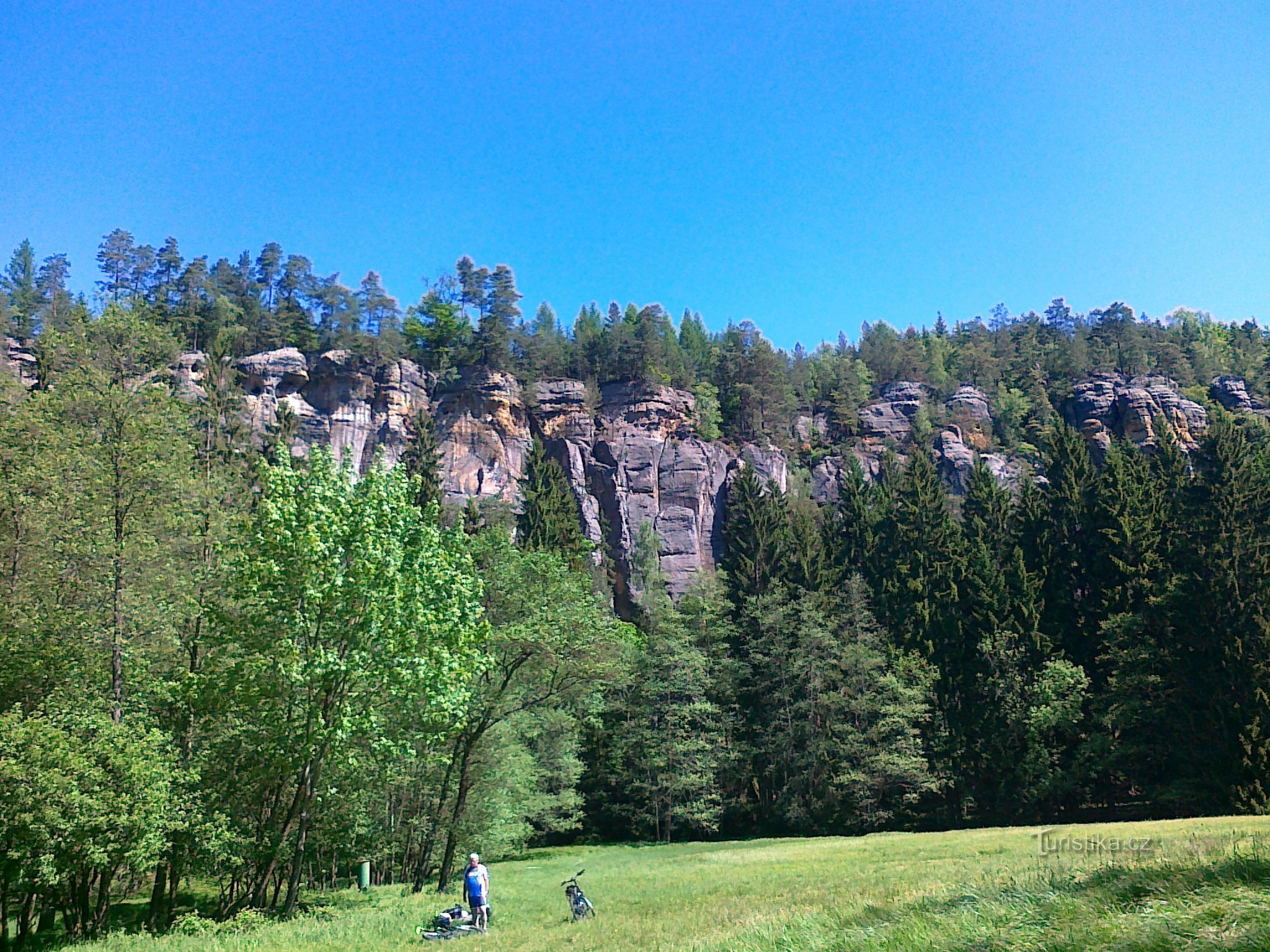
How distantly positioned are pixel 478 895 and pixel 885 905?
9.09 meters

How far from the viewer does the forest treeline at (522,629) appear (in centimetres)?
1942

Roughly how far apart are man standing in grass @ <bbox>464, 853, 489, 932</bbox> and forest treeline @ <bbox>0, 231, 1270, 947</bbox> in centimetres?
425

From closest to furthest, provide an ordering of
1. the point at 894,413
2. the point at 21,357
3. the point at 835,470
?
the point at 21,357 → the point at 835,470 → the point at 894,413

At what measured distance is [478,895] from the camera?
16.0 m

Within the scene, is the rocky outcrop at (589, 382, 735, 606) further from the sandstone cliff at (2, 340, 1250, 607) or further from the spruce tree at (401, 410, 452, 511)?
the spruce tree at (401, 410, 452, 511)

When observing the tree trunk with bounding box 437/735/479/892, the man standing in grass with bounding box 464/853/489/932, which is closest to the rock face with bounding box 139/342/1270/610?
the tree trunk with bounding box 437/735/479/892

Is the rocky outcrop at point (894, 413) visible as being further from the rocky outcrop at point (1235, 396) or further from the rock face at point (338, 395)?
the rock face at point (338, 395)

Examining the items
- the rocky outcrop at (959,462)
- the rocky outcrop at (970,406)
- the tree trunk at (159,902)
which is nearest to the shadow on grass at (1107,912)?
the tree trunk at (159,902)

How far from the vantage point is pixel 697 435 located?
85000mm

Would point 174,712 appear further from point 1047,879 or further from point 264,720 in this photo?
point 1047,879

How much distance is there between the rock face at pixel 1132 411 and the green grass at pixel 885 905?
67.4 meters

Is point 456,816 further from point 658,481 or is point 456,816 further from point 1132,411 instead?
point 1132,411

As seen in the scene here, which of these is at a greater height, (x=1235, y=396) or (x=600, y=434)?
(x=1235, y=396)

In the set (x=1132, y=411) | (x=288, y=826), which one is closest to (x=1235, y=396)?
(x=1132, y=411)
